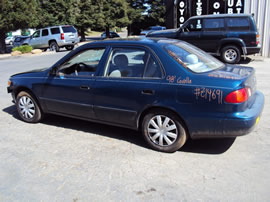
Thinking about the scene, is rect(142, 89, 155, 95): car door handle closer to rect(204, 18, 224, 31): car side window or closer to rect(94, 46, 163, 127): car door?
rect(94, 46, 163, 127): car door

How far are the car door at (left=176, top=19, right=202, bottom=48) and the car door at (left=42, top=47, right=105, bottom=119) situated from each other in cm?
801

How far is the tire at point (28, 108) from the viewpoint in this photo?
5.39m

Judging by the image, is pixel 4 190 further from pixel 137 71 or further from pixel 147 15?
pixel 147 15

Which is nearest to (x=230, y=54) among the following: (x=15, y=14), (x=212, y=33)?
(x=212, y=33)

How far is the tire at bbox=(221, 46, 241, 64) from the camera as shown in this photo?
450 inches

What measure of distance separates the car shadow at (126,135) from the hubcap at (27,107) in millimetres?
322

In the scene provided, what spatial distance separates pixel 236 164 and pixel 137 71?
1.91m

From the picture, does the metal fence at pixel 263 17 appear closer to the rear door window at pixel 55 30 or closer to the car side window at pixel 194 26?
the car side window at pixel 194 26

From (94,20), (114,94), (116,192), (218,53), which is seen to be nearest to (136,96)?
(114,94)

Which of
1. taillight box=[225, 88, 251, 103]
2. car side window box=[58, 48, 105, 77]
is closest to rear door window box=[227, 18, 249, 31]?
car side window box=[58, 48, 105, 77]

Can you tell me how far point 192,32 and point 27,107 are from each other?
878 cm

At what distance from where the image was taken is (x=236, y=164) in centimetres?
366

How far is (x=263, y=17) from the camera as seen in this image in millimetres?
13180

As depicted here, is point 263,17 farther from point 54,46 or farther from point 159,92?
point 54,46
